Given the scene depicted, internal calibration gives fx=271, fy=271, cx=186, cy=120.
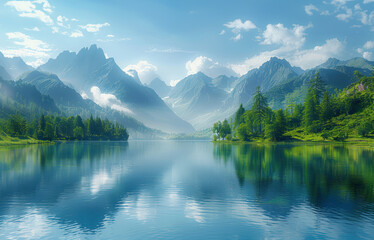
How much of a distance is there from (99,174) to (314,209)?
36482 millimetres

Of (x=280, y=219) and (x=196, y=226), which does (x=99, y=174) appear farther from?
(x=280, y=219)

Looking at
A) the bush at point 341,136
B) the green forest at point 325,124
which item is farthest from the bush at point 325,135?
the bush at point 341,136

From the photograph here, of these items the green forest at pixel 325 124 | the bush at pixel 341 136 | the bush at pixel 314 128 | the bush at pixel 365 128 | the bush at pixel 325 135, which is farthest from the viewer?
the bush at pixel 314 128

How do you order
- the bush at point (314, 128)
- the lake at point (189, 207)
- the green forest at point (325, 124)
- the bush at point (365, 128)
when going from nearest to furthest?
the lake at point (189, 207)
the bush at point (365, 128)
the green forest at point (325, 124)
the bush at point (314, 128)

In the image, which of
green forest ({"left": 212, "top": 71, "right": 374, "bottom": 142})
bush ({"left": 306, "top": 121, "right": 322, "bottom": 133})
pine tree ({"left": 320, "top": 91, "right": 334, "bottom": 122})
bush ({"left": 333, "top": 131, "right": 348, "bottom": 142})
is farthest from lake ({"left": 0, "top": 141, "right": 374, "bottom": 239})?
pine tree ({"left": 320, "top": 91, "right": 334, "bottom": 122})

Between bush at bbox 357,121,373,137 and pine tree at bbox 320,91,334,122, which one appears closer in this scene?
bush at bbox 357,121,373,137

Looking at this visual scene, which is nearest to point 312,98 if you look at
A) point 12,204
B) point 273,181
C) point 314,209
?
point 273,181

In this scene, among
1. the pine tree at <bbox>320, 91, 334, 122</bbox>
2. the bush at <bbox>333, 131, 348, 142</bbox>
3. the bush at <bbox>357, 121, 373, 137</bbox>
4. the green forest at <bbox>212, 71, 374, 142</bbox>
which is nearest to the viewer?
the bush at <bbox>357, 121, 373, 137</bbox>

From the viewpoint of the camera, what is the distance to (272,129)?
171 meters

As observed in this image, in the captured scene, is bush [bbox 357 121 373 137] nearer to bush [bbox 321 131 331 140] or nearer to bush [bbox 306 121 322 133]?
bush [bbox 321 131 331 140]

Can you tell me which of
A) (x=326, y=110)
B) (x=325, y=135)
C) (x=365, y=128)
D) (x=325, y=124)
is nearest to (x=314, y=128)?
(x=325, y=124)

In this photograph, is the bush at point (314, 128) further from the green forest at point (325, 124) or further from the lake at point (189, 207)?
the lake at point (189, 207)

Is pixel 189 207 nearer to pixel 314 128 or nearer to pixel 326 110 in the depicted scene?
pixel 314 128

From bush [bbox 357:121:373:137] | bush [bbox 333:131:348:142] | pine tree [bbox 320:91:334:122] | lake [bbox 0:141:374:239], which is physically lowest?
lake [bbox 0:141:374:239]
